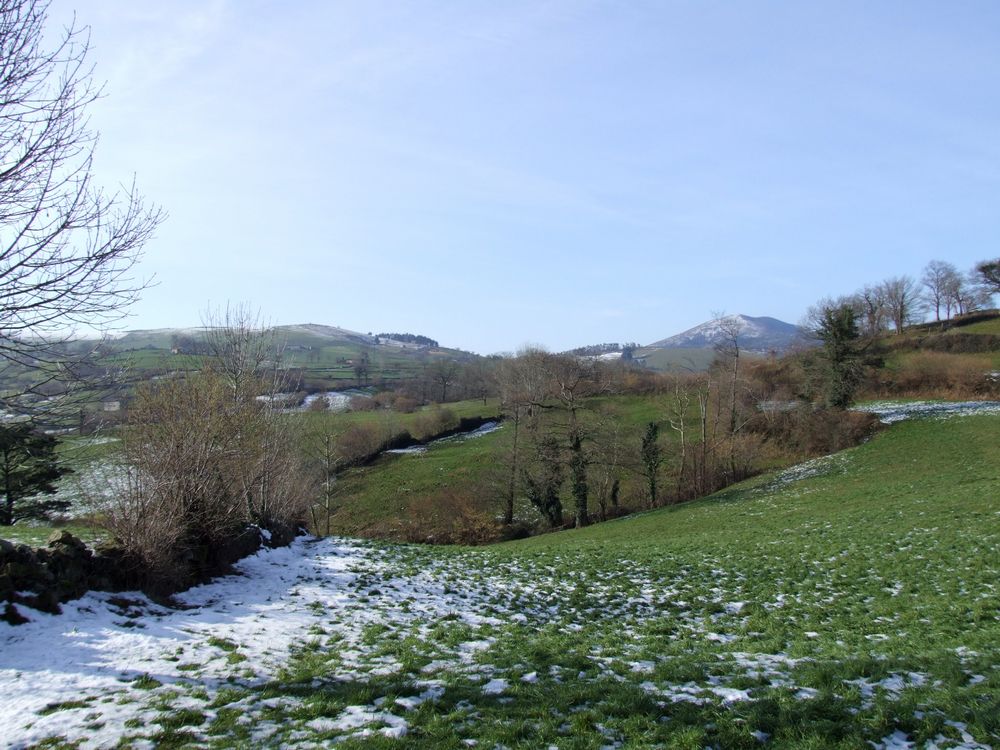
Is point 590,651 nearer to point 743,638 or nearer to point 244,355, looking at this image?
point 743,638

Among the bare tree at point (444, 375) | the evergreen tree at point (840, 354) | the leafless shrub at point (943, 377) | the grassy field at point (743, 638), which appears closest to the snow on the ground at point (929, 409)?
the evergreen tree at point (840, 354)

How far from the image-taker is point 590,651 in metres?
8.65

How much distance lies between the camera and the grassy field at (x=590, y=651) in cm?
564

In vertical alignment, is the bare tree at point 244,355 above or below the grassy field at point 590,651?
above

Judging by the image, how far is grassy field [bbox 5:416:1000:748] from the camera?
5637 mm

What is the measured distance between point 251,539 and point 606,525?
2203 cm

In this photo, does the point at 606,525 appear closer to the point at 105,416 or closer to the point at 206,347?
the point at 206,347

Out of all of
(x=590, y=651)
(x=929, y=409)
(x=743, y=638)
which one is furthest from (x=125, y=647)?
(x=929, y=409)

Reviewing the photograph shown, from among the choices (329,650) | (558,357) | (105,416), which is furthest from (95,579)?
(558,357)

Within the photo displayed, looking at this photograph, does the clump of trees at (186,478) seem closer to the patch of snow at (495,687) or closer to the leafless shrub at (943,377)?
the patch of snow at (495,687)

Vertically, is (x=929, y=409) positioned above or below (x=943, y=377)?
below

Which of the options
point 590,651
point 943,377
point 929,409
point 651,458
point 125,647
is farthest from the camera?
point 943,377

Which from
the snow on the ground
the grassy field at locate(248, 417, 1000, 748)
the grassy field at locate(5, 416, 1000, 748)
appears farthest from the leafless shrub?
the grassy field at locate(5, 416, 1000, 748)

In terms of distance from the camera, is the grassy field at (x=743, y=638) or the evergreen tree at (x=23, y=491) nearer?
the grassy field at (x=743, y=638)
